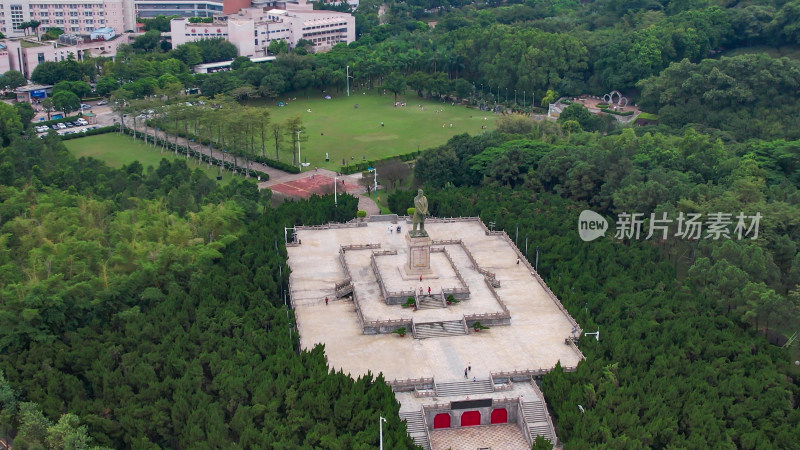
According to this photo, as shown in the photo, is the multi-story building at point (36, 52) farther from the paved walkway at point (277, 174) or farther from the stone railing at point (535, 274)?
the stone railing at point (535, 274)

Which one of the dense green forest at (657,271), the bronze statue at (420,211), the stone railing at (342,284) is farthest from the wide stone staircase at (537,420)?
the stone railing at (342,284)

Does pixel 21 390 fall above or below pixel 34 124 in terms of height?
below

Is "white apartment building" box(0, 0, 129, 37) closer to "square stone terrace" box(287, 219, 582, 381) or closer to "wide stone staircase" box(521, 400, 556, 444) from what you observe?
"square stone terrace" box(287, 219, 582, 381)

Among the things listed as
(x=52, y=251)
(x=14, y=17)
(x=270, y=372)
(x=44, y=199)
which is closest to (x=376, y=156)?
(x=44, y=199)

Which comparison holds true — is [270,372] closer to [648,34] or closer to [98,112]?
[98,112]

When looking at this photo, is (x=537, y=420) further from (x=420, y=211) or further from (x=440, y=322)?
(x=420, y=211)

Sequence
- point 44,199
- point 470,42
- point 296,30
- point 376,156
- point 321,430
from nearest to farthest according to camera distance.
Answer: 1. point 321,430
2. point 44,199
3. point 376,156
4. point 470,42
5. point 296,30

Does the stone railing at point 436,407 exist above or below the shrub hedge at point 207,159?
below
